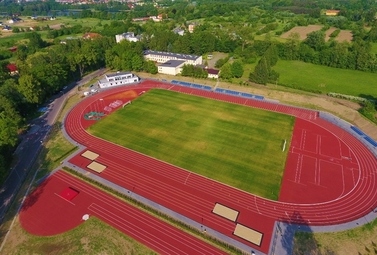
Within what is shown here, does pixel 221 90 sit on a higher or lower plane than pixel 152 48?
lower

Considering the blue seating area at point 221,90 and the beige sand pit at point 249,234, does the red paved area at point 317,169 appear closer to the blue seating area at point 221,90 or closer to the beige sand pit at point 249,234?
the beige sand pit at point 249,234

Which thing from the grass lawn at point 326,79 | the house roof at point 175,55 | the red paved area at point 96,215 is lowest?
the grass lawn at point 326,79

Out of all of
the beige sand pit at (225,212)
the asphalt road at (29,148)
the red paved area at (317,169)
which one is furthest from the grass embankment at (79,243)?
the red paved area at (317,169)

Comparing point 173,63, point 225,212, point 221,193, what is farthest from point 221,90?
point 225,212

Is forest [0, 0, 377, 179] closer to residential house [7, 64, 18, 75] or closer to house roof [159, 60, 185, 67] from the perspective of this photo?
residential house [7, 64, 18, 75]

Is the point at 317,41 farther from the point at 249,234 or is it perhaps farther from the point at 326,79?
the point at 249,234

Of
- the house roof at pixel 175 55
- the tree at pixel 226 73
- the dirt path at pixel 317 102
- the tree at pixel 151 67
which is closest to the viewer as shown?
the dirt path at pixel 317 102
